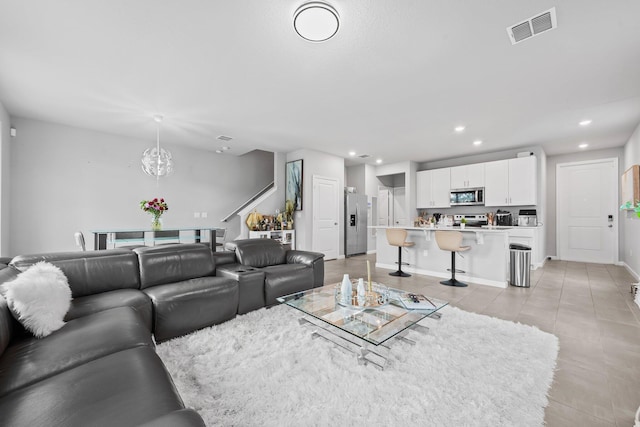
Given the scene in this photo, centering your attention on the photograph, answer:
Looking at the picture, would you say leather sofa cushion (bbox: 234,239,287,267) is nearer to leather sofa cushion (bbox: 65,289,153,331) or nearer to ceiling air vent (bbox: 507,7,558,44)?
leather sofa cushion (bbox: 65,289,153,331)

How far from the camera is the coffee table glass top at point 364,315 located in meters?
1.83

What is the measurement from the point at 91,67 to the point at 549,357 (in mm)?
5148

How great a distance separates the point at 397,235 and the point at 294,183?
2.88m

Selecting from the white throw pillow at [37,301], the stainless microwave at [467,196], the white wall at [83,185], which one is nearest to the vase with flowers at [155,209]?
the white wall at [83,185]

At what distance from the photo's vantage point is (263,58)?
8.80 feet

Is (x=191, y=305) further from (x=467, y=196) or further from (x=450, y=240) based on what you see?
(x=467, y=196)

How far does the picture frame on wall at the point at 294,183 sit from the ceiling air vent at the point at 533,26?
4.61 metres

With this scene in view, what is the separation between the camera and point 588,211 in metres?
6.30

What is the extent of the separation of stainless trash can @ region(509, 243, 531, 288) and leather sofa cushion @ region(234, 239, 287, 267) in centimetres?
367

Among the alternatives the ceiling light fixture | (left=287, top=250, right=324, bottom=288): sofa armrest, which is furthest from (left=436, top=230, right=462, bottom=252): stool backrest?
the ceiling light fixture

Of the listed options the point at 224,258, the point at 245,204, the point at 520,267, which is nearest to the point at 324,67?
the point at 224,258

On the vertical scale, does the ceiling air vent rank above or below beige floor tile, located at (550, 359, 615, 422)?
above

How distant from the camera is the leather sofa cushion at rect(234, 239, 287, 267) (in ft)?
11.8

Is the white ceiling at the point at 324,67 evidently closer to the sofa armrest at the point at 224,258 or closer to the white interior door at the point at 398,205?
the sofa armrest at the point at 224,258
